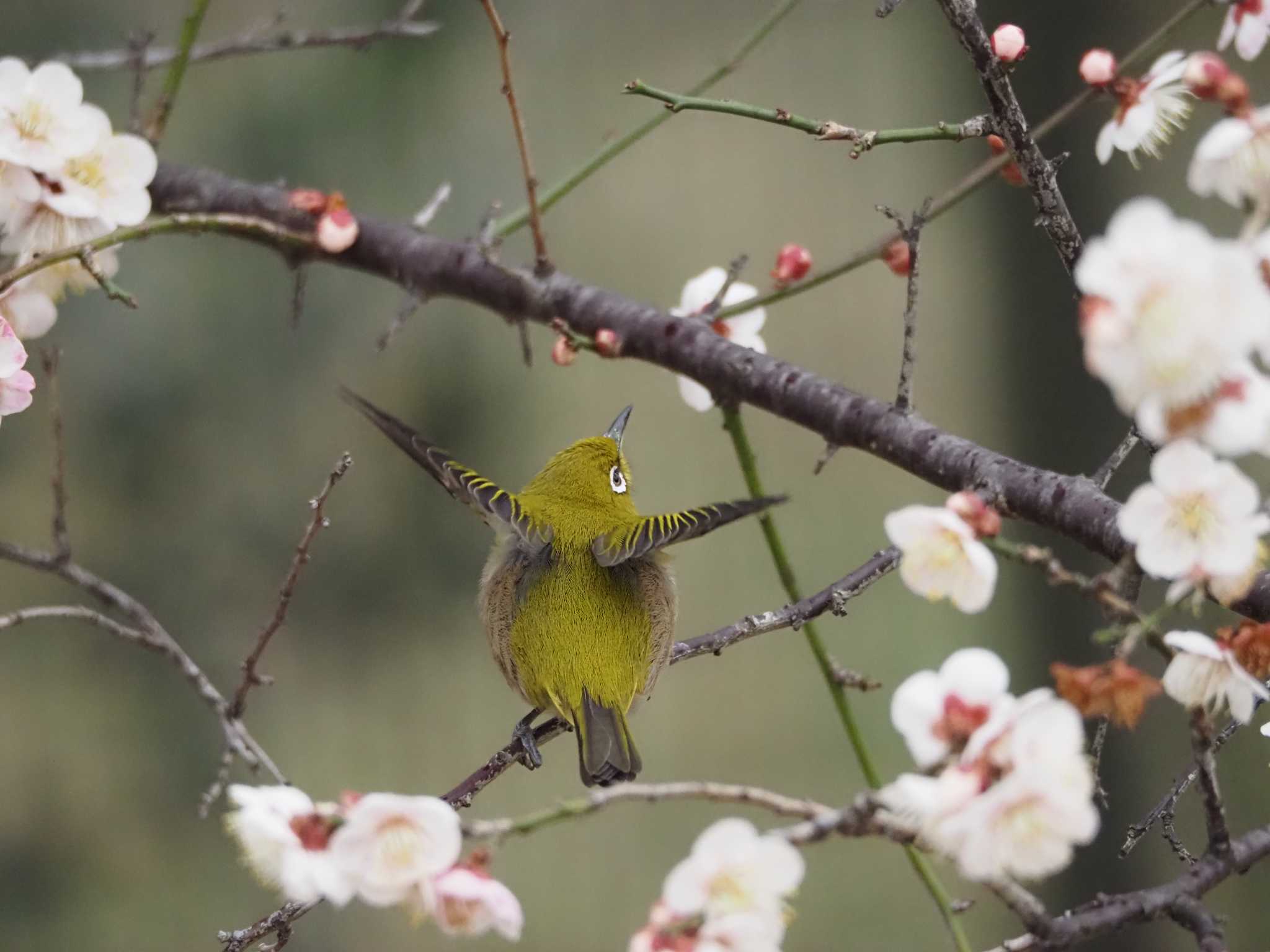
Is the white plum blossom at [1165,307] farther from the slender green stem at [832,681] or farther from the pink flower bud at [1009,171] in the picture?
the pink flower bud at [1009,171]

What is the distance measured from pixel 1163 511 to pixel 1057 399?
1580mm

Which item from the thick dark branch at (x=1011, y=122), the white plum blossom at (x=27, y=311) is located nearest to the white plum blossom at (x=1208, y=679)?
the thick dark branch at (x=1011, y=122)

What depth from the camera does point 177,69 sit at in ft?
3.23

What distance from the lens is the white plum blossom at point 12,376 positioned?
0.71m

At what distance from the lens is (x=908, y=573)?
1.86ft

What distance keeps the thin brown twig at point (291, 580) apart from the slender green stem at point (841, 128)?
0.89ft

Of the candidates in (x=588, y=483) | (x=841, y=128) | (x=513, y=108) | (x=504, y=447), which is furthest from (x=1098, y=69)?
(x=504, y=447)

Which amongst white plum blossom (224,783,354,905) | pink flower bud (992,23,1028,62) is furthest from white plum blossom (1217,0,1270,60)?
white plum blossom (224,783,354,905)

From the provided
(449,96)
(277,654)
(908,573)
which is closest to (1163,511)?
(908,573)

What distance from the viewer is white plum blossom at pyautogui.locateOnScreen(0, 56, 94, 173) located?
770 millimetres

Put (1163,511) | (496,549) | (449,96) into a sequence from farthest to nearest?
(449,96) < (496,549) < (1163,511)

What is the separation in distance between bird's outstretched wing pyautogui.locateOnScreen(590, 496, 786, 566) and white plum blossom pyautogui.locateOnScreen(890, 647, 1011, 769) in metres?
0.19

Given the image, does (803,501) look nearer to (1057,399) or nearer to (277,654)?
(1057,399)

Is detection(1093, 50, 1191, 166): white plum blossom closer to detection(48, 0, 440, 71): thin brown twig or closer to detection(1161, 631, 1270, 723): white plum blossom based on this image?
detection(1161, 631, 1270, 723): white plum blossom
